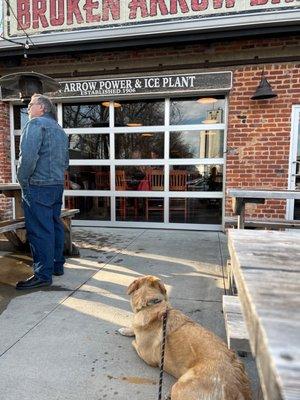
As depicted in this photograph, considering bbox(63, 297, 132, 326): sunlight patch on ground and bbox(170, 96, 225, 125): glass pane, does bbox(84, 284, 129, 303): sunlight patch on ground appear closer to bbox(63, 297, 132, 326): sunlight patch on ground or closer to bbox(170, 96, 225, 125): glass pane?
bbox(63, 297, 132, 326): sunlight patch on ground

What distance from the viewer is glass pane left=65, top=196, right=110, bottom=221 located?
23.2ft

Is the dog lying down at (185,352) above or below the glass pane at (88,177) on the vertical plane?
below

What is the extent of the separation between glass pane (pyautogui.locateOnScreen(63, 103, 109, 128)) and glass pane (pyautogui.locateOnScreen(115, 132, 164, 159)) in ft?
1.66

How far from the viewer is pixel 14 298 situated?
3266mm

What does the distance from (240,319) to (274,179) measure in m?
4.38

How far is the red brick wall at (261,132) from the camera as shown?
5.72m

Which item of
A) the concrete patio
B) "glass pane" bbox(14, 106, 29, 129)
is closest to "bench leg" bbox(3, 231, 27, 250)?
the concrete patio

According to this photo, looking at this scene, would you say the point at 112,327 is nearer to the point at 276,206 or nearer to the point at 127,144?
the point at 276,206

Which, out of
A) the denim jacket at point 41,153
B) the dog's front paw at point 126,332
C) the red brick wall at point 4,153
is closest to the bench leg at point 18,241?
the denim jacket at point 41,153

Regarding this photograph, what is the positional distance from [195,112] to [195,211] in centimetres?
191

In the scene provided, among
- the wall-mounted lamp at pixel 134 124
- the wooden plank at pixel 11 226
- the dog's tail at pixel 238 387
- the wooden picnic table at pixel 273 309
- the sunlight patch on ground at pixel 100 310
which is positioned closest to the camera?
the wooden picnic table at pixel 273 309

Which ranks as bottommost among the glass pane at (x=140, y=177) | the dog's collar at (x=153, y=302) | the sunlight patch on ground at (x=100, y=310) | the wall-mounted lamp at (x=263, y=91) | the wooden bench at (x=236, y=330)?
the sunlight patch on ground at (x=100, y=310)

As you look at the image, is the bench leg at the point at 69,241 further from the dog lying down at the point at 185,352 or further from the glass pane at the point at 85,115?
the glass pane at the point at 85,115

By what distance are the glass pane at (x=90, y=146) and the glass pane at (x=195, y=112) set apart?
1.48 m
